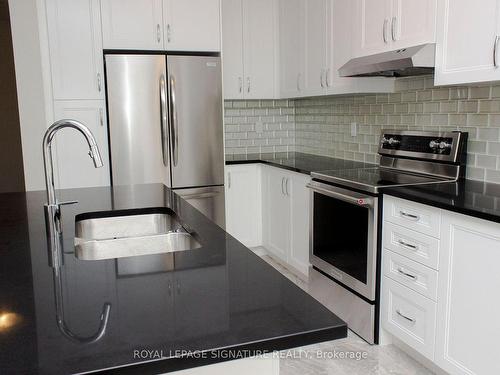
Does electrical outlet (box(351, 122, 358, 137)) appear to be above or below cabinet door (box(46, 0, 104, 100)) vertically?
below

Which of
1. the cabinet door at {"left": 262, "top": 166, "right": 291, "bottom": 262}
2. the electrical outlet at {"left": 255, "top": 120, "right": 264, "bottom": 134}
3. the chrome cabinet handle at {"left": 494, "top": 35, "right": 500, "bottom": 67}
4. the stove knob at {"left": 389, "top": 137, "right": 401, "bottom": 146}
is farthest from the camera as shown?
the electrical outlet at {"left": 255, "top": 120, "right": 264, "bottom": 134}

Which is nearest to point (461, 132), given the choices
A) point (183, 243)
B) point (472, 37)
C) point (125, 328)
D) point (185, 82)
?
point (472, 37)

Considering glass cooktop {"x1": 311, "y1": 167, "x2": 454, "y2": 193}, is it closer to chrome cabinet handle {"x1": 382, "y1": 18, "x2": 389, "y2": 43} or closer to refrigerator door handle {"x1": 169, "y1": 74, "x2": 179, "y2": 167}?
chrome cabinet handle {"x1": 382, "y1": 18, "x2": 389, "y2": 43}

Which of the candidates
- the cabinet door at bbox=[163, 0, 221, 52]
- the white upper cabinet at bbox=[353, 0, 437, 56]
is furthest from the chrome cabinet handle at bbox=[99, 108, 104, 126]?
the white upper cabinet at bbox=[353, 0, 437, 56]

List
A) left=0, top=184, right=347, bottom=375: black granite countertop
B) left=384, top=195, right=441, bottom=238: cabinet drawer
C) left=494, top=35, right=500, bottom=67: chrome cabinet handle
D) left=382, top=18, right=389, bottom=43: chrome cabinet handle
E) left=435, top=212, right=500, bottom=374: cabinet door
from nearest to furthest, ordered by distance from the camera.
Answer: left=0, top=184, right=347, bottom=375: black granite countertop, left=435, top=212, right=500, bottom=374: cabinet door, left=494, top=35, right=500, bottom=67: chrome cabinet handle, left=384, top=195, right=441, bottom=238: cabinet drawer, left=382, top=18, right=389, bottom=43: chrome cabinet handle

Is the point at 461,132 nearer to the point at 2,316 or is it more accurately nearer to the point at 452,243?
the point at 452,243

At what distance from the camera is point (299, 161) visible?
3877 mm

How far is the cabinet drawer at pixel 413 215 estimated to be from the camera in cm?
210

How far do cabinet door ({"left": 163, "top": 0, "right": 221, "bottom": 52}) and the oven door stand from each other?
1.48 meters

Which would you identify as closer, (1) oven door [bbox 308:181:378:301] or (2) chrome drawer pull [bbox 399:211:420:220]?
(2) chrome drawer pull [bbox 399:211:420:220]

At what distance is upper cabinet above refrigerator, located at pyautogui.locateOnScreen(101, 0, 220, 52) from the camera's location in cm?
342

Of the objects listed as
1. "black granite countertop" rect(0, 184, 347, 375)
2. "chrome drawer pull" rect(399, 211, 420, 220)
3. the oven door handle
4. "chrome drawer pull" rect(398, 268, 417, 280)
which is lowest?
"chrome drawer pull" rect(398, 268, 417, 280)

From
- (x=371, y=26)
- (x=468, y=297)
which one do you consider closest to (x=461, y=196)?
(x=468, y=297)

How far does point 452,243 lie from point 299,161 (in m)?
1.97
